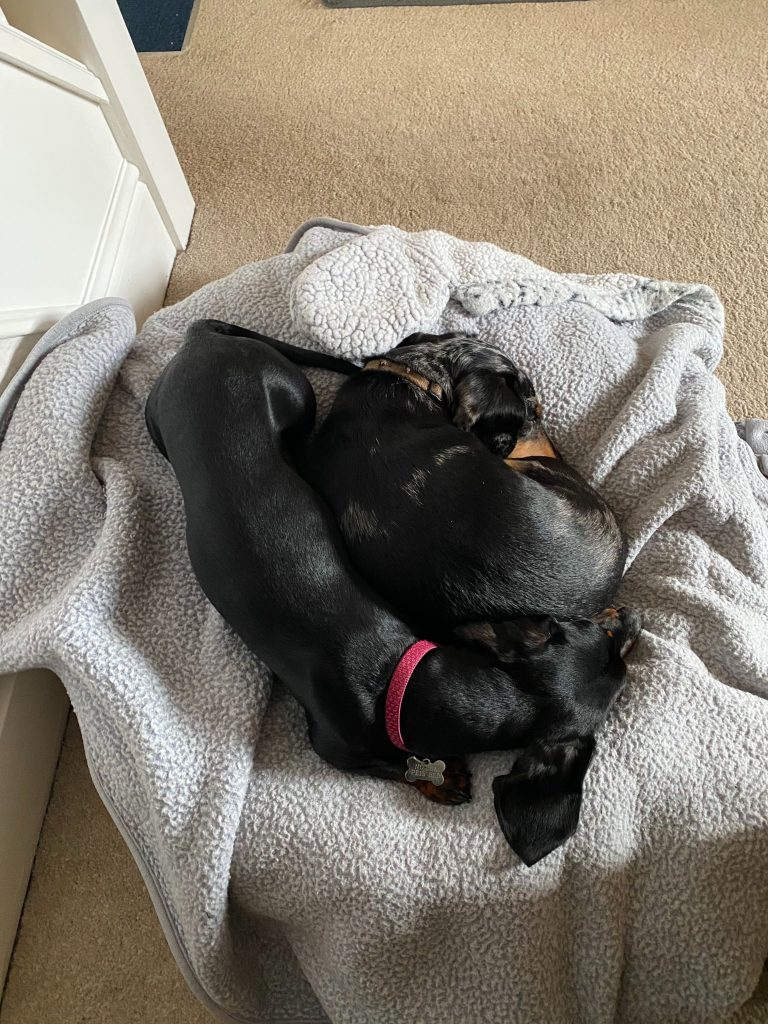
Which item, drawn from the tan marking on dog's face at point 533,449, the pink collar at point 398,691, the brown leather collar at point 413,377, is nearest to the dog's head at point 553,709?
the pink collar at point 398,691

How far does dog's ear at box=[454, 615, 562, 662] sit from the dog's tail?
1.97 ft

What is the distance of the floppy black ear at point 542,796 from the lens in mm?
1109

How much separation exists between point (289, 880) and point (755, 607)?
2.96 ft

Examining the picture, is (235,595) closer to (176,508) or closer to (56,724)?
(176,508)

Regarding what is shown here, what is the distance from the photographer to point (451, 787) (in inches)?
48.4

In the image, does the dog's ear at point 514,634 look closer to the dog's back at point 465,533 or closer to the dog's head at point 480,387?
the dog's back at point 465,533

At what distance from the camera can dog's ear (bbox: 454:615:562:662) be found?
1223mm

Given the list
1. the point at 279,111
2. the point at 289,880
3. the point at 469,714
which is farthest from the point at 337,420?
the point at 279,111

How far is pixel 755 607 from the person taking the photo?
1.38 meters

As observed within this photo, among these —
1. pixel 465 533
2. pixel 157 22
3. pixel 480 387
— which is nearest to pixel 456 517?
pixel 465 533

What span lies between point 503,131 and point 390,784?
200 cm

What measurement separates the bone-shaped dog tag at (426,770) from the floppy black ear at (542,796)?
86 mm

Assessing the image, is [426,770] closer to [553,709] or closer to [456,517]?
[553,709]

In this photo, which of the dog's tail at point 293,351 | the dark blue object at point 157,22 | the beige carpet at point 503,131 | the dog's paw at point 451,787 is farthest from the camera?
the dark blue object at point 157,22
